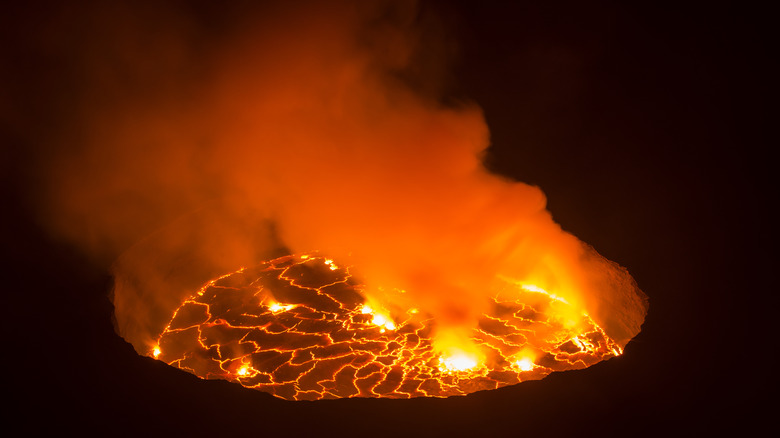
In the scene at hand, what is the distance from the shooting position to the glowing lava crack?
4141 millimetres

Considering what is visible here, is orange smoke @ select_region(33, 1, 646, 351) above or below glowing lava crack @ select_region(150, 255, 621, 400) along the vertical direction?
above

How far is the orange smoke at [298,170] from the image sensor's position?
17.8ft

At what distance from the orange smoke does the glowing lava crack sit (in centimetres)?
22

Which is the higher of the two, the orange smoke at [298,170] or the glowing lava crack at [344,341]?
the orange smoke at [298,170]

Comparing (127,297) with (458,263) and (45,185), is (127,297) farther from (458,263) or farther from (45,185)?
(458,263)

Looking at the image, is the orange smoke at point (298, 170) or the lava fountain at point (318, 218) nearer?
the lava fountain at point (318, 218)

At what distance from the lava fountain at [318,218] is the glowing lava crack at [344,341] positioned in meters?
0.02

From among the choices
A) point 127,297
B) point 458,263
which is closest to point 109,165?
point 127,297

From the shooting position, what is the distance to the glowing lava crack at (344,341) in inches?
163

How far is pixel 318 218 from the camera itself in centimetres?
619

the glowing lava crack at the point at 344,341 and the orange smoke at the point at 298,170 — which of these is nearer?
Result: the glowing lava crack at the point at 344,341

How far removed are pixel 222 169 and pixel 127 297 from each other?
2.02 meters

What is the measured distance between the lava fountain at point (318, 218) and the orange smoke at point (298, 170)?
0.06ft

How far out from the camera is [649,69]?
5.16m
